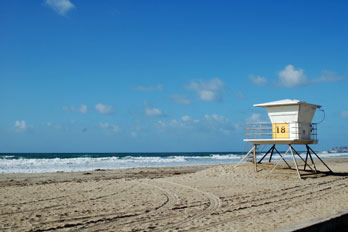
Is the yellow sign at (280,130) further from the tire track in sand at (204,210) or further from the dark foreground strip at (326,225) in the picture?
the dark foreground strip at (326,225)

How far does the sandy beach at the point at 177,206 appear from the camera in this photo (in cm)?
830

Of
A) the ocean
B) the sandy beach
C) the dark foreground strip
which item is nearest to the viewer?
the dark foreground strip

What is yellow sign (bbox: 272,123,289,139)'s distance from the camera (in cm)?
1920

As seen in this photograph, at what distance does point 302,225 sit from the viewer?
488 centimetres

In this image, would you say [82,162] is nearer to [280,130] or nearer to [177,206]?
[280,130]

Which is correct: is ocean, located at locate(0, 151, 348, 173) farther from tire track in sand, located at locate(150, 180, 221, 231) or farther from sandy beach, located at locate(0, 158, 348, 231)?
tire track in sand, located at locate(150, 180, 221, 231)

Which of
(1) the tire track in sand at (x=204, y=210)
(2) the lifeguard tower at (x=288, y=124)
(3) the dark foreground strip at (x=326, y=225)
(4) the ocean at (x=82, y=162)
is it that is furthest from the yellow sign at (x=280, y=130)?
(4) the ocean at (x=82, y=162)

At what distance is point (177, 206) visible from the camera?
1077 centimetres

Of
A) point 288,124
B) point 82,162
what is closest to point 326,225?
point 288,124

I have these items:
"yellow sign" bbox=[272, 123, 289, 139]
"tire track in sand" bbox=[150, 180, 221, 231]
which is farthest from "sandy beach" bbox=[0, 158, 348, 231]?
"yellow sign" bbox=[272, 123, 289, 139]

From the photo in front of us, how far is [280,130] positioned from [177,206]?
10.7 m

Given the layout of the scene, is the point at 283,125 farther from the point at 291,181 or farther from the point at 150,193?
the point at 150,193

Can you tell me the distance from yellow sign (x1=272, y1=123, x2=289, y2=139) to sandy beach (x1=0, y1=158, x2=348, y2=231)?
2844 millimetres

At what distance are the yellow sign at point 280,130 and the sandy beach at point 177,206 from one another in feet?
9.33
